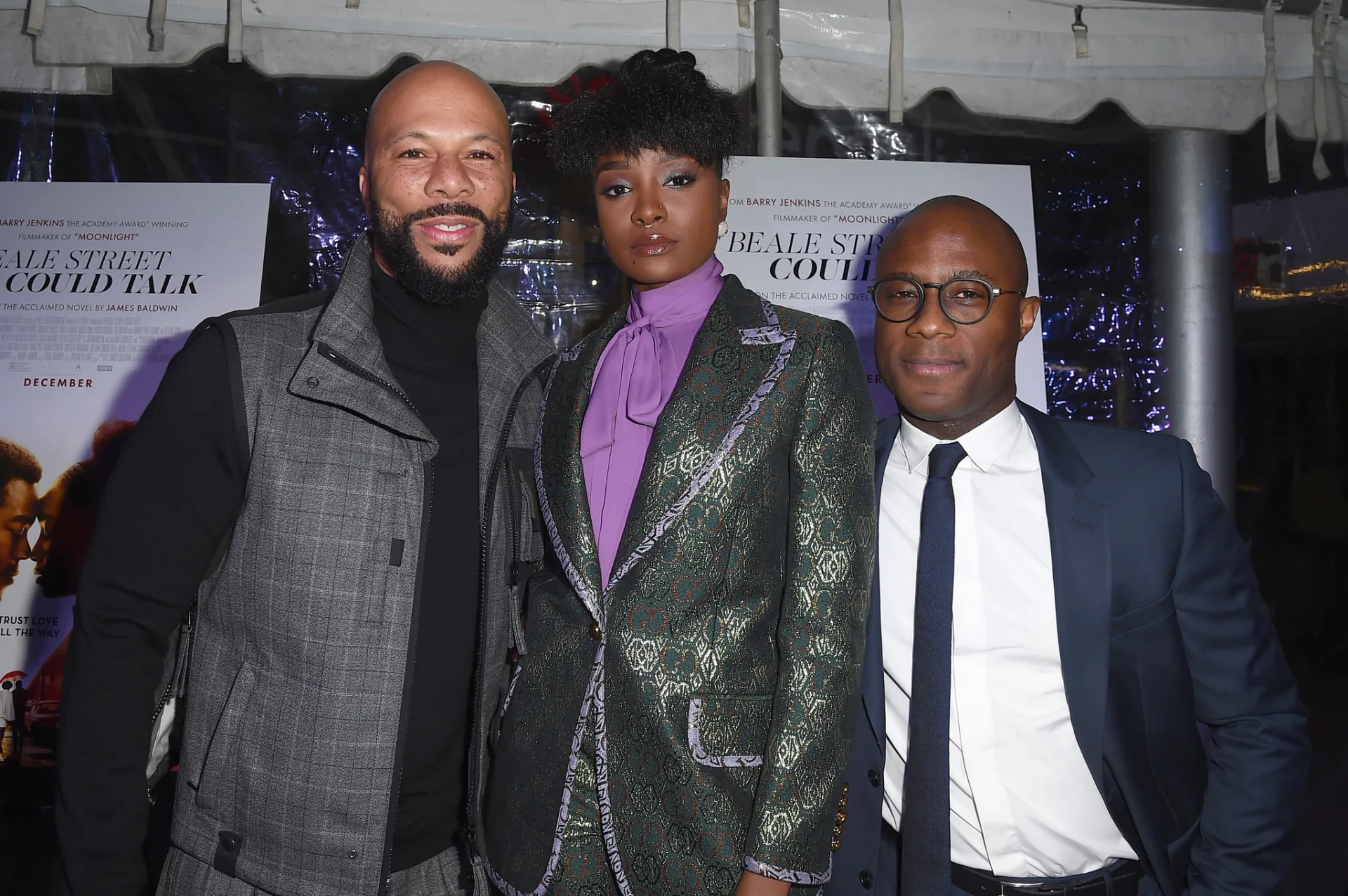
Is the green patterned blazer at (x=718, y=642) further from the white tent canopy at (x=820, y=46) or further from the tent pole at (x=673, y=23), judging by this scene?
the white tent canopy at (x=820, y=46)

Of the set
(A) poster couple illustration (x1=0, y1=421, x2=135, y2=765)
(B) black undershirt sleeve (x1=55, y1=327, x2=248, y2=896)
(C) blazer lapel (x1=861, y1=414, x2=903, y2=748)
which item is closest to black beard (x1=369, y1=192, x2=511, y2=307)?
(B) black undershirt sleeve (x1=55, y1=327, x2=248, y2=896)

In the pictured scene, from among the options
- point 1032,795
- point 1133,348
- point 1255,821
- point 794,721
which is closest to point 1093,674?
point 1032,795

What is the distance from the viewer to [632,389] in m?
1.71

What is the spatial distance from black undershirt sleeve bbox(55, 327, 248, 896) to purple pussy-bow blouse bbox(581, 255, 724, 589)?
2.28ft

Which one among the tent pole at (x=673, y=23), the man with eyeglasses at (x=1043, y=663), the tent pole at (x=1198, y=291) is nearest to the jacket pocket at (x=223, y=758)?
the man with eyeglasses at (x=1043, y=663)

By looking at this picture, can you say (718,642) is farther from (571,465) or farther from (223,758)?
(223,758)

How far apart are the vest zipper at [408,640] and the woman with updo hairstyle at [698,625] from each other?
18cm

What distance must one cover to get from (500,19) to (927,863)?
9.92ft

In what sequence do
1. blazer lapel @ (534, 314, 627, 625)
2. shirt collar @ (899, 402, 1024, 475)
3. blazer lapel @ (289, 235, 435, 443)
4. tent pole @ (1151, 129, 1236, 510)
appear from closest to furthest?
1. blazer lapel @ (534, 314, 627, 625)
2. blazer lapel @ (289, 235, 435, 443)
3. shirt collar @ (899, 402, 1024, 475)
4. tent pole @ (1151, 129, 1236, 510)

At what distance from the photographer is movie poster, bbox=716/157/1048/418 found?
10.8 feet

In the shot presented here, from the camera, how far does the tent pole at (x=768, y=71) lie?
330 cm

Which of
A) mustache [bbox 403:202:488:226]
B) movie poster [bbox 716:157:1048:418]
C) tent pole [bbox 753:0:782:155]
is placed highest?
tent pole [bbox 753:0:782:155]

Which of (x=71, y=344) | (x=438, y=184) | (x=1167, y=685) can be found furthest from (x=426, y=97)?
(x=71, y=344)

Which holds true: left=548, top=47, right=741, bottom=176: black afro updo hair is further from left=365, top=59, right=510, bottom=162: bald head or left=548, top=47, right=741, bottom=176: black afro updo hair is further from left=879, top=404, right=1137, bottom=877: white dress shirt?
left=879, top=404, right=1137, bottom=877: white dress shirt
